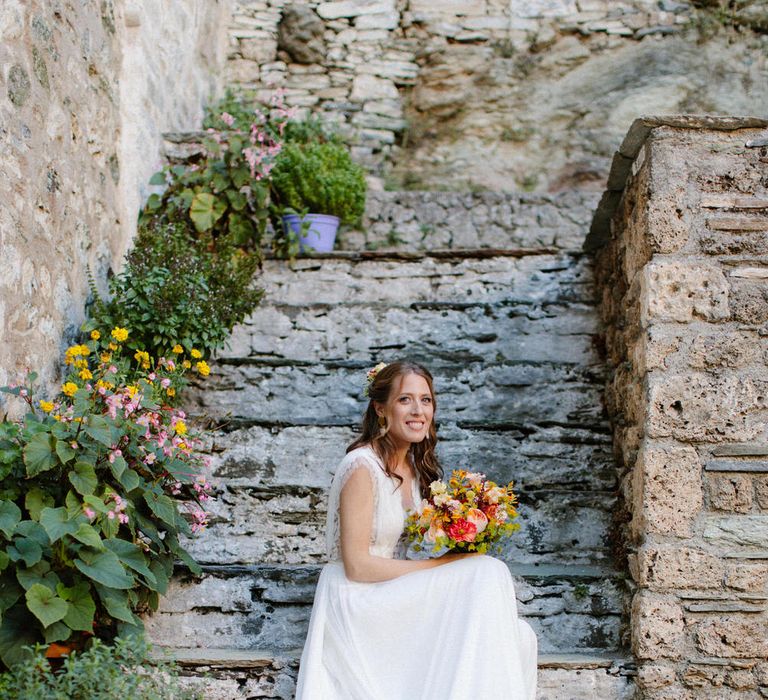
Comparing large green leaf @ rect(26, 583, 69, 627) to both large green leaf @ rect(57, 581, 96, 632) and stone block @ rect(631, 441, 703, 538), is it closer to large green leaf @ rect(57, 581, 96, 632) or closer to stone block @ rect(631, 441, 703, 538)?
large green leaf @ rect(57, 581, 96, 632)

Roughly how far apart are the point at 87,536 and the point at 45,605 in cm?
22

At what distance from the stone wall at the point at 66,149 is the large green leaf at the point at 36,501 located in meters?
0.56

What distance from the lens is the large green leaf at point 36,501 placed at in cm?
276

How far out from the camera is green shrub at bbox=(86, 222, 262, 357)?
13.0 ft

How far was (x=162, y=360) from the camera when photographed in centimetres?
362

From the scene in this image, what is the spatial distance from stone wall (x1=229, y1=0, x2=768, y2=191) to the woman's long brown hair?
161 inches

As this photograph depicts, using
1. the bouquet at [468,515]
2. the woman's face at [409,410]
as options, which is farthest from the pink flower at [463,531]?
the woman's face at [409,410]

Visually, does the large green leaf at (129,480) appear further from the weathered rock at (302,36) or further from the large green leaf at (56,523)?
the weathered rock at (302,36)

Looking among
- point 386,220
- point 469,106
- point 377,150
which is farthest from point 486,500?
point 469,106

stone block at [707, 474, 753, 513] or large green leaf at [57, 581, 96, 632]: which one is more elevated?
stone block at [707, 474, 753, 513]

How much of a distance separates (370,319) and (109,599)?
2.27 meters

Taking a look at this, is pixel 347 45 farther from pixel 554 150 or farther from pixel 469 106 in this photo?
pixel 554 150

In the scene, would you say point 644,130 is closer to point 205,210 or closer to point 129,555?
point 129,555

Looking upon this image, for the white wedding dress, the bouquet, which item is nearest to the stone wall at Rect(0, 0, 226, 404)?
the white wedding dress
